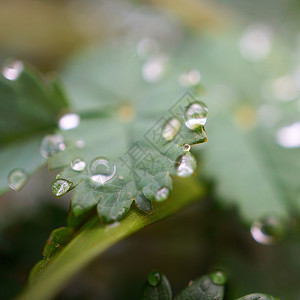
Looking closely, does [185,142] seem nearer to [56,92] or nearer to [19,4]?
[56,92]

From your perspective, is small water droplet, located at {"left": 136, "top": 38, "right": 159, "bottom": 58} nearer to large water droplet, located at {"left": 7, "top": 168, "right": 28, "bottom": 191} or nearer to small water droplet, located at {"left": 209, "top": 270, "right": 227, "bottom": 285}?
large water droplet, located at {"left": 7, "top": 168, "right": 28, "bottom": 191}

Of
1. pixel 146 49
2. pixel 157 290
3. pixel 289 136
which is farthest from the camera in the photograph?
pixel 146 49

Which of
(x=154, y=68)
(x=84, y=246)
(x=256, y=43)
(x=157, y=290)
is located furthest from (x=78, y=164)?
(x=256, y=43)

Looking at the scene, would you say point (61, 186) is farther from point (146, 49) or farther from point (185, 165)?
point (146, 49)

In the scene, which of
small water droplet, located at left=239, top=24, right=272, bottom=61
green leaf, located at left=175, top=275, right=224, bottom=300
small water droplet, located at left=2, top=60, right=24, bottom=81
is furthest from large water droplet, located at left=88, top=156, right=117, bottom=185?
small water droplet, located at left=239, top=24, right=272, bottom=61

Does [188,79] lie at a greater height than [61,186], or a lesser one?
greater

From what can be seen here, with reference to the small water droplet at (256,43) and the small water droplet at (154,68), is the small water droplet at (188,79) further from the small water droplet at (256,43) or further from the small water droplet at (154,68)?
the small water droplet at (256,43)

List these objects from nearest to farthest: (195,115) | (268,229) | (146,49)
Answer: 1. (195,115)
2. (268,229)
3. (146,49)

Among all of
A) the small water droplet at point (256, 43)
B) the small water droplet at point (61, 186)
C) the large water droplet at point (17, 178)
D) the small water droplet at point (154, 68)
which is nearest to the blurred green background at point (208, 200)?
the small water droplet at point (256, 43)
